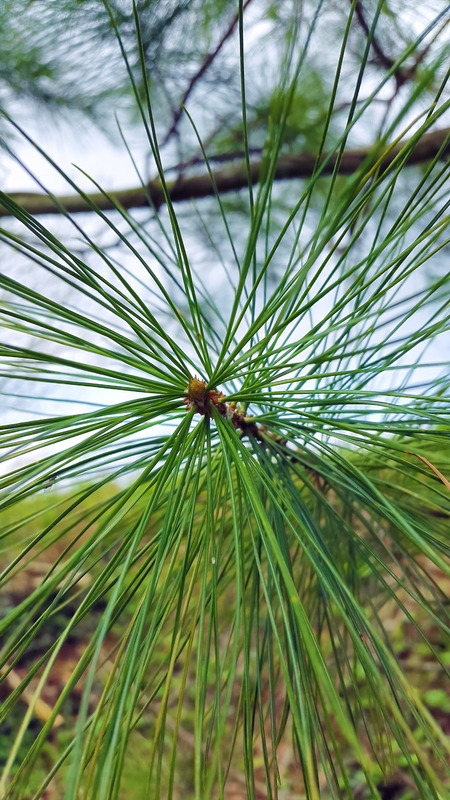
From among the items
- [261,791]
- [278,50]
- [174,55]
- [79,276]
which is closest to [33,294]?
[79,276]

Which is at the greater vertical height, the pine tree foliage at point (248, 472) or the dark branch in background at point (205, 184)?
the dark branch in background at point (205, 184)

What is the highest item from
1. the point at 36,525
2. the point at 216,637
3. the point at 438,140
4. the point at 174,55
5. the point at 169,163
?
the point at 174,55

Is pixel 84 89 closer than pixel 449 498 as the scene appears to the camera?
No

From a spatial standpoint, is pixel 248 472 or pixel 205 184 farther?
pixel 205 184

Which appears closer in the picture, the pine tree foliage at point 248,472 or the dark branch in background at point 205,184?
the pine tree foliage at point 248,472

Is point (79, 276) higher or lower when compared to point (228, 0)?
lower

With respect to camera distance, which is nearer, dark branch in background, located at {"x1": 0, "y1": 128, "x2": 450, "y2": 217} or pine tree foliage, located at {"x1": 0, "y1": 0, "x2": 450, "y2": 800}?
pine tree foliage, located at {"x1": 0, "y1": 0, "x2": 450, "y2": 800}

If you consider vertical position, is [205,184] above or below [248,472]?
above

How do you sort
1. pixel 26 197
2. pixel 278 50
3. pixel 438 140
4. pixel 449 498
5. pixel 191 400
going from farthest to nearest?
pixel 278 50 → pixel 26 197 → pixel 438 140 → pixel 191 400 → pixel 449 498

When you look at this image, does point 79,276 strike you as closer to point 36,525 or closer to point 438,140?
point 438,140

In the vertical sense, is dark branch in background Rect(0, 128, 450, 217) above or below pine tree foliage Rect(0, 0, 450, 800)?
above

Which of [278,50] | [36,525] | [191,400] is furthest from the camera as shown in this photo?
[36,525]
